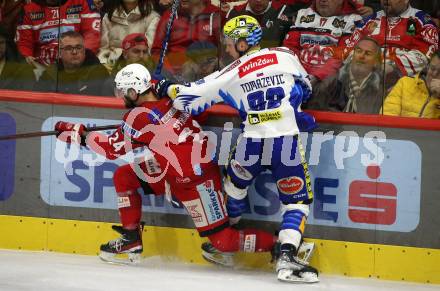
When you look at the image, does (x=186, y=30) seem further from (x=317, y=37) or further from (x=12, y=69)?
(x=12, y=69)

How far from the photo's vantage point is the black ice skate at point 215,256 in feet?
20.6

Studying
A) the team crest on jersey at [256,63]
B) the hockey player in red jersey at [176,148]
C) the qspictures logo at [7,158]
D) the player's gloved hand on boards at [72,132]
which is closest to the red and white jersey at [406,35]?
the team crest on jersey at [256,63]

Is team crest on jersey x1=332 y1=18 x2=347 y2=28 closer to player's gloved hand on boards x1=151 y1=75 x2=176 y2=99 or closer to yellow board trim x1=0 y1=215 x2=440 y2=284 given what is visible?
player's gloved hand on boards x1=151 y1=75 x2=176 y2=99

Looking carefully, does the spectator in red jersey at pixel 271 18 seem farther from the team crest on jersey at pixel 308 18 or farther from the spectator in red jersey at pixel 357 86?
the spectator in red jersey at pixel 357 86

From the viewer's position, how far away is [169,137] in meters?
6.10

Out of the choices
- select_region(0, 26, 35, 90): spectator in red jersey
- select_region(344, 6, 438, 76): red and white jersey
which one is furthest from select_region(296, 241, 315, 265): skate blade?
select_region(0, 26, 35, 90): spectator in red jersey

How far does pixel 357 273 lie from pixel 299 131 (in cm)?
96

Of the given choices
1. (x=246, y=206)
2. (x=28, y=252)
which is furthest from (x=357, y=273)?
(x=28, y=252)

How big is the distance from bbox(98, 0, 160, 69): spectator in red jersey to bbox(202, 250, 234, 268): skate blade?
1.39 m

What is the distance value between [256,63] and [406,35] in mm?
947

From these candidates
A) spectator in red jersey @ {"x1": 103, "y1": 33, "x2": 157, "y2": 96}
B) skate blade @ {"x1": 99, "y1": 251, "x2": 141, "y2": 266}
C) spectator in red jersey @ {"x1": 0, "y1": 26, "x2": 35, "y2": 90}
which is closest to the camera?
skate blade @ {"x1": 99, "y1": 251, "x2": 141, "y2": 266}

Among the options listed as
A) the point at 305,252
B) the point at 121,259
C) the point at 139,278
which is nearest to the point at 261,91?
the point at 305,252

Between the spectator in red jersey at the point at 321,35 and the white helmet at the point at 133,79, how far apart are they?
2.99 ft

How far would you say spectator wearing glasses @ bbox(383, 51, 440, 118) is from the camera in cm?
601
